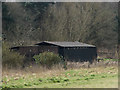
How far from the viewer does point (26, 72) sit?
15.4 m

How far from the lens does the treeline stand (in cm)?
3434

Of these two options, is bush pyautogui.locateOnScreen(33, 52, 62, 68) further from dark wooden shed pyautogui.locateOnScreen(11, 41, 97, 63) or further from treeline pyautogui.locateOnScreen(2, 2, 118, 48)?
treeline pyautogui.locateOnScreen(2, 2, 118, 48)

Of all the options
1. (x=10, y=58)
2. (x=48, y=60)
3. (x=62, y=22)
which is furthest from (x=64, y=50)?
(x=62, y=22)

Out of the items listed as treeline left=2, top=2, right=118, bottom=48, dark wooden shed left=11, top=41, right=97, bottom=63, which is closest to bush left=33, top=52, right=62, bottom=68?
dark wooden shed left=11, top=41, right=97, bottom=63

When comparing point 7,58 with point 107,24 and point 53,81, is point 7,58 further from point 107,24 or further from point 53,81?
point 107,24

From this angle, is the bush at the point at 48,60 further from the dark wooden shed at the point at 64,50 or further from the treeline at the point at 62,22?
the treeline at the point at 62,22

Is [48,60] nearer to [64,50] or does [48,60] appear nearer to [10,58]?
[10,58]

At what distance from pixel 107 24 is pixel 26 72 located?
90.2ft

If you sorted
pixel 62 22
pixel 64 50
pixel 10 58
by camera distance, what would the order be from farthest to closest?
1. pixel 62 22
2. pixel 64 50
3. pixel 10 58

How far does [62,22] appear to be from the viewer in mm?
35781

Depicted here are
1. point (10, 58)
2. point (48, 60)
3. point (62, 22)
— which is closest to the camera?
point (10, 58)

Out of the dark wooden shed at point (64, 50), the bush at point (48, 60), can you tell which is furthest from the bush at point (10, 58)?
the dark wooden shed at point (64, 50)

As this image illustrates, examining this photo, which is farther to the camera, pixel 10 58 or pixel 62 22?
pixel 62 22

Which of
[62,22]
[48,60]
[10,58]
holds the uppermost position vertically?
[62,22]
